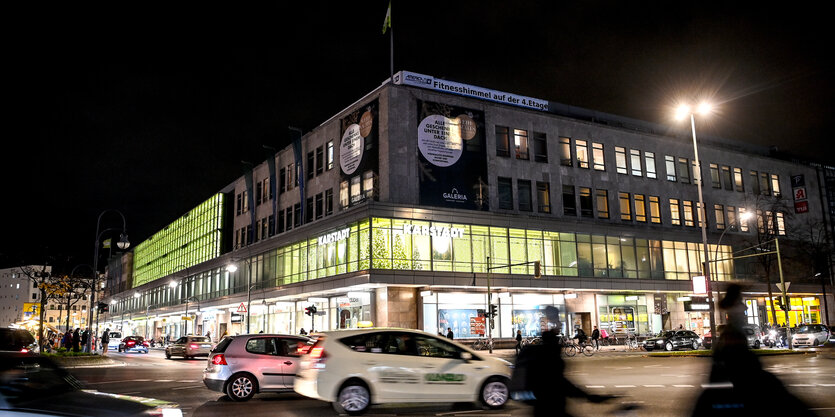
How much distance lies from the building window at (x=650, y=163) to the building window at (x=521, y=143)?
1240 cm

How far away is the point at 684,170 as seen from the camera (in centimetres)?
5531

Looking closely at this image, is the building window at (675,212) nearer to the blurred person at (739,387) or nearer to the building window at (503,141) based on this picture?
the building window at (503,141)

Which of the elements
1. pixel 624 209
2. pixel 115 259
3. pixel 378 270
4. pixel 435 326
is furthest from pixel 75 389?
pixel 115 259

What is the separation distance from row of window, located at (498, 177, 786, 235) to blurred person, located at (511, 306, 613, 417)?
38.9m

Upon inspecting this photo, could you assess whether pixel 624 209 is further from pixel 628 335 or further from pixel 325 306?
pixel 325 306

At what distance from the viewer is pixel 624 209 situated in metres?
51.2

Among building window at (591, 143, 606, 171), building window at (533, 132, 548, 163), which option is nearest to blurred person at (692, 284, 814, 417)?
building window at (533, 132, 548, 163)

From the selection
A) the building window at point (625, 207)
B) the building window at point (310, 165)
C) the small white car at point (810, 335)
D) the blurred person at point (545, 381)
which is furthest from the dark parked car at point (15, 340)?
the building window at point (625, 207)

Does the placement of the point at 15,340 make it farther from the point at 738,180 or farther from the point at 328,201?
the point at 738,180

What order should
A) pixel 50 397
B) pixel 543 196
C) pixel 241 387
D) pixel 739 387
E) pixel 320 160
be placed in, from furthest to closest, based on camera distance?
1. pixel 320 160
2. pixel 543 196
3. pixel 241 387
4. pixel 50 397
5. pixel 739 387

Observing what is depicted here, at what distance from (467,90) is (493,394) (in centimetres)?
3566

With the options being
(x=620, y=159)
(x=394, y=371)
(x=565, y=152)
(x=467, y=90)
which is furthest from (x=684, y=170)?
(x=394, y=371)

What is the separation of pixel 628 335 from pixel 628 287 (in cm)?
367

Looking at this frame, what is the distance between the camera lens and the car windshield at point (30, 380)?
634 cm
